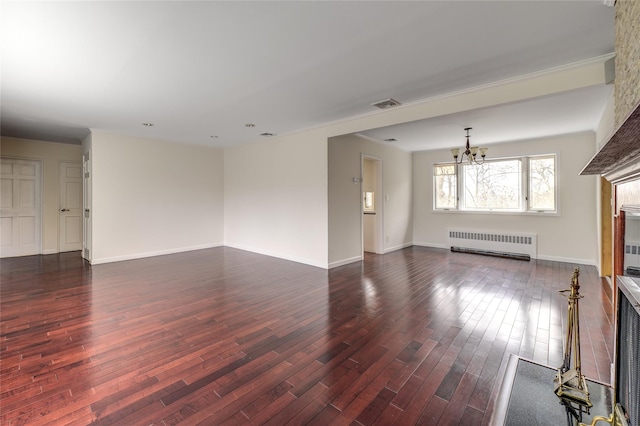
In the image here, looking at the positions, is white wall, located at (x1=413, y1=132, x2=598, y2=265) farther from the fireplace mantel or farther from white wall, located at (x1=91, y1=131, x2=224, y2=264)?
white wall, located at (x1=91, y1=131, x2=224, y2=264)

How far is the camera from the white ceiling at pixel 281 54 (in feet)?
6.72

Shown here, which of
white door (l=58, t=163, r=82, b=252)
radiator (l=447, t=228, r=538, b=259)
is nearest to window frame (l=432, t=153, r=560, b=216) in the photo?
radiator (l=447, t=228, r=538, b=259)

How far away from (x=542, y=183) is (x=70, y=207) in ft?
35.3

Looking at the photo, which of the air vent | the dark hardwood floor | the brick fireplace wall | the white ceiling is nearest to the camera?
the brick fireplace wall

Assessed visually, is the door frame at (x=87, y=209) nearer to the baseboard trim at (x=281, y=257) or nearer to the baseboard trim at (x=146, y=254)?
the baseboard trim at (x=146, y=254)

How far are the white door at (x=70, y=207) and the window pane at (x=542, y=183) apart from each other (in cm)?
1051

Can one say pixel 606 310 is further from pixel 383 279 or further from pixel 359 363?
pixel 359 363

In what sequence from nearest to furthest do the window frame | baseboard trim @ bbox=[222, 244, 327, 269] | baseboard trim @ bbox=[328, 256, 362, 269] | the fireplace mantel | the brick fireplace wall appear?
the fireplace mantel → the brick fireplace wall → baseboard trim @ bbox=[328, 256, 362, 269] → baseboard trim @ bbox=[222, 244, 327, 269] → the window frame

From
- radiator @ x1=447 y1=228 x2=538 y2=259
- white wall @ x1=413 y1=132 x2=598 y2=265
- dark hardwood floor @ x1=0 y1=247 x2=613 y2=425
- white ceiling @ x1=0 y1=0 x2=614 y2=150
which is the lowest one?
dark hardwood floor @ x1=0 y1=247 x2=613 y2=425

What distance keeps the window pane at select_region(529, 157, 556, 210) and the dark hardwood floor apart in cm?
181

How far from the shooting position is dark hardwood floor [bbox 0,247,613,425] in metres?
1.77

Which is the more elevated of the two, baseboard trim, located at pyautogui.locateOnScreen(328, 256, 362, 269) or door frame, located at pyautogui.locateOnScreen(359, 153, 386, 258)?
door frame, located at pyautogui.locateOnScreen(359, 153, 386, 258)

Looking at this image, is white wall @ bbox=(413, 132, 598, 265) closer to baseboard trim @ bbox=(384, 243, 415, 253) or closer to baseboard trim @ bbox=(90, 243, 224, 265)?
baseboard trim @ bbox=(384, 243, 415, 253)

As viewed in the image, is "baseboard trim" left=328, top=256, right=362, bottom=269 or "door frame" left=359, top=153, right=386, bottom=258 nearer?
"baseboard trim" left=328, top=256, right=362, bottom=269
